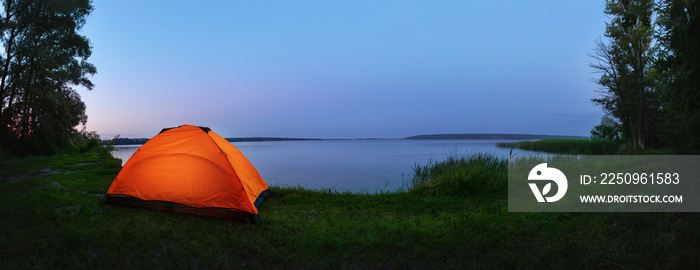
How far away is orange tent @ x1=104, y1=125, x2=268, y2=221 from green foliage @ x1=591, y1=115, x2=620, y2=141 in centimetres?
3917

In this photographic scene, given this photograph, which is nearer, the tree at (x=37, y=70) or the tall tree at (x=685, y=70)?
the tall tree at (x=685, y=70)

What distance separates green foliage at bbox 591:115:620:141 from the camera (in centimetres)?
3288

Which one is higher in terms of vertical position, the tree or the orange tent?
the tree

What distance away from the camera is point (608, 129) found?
34156 mm

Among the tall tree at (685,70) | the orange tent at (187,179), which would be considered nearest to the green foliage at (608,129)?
the tall tree at (685,70)

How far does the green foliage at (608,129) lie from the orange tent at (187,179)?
3917 centimetres

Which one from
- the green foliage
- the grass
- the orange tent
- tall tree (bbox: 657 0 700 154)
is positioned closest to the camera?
the grass

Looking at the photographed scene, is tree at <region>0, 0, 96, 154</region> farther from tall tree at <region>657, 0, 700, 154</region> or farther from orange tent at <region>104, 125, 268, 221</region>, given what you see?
tall tree at <region>657, 0, 700, 154</region>

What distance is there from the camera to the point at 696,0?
15.2 ft

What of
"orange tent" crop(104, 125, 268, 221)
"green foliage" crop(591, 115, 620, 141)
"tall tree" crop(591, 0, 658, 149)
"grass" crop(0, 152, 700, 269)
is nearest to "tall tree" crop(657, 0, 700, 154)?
"grass" crop(0, 152, 700, 269)

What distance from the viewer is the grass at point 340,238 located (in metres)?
3.77

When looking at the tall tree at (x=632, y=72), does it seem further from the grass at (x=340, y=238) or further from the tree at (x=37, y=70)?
the tree at (x=37, y=70)

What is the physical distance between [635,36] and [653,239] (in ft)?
95.0

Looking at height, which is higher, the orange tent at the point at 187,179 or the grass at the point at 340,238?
the orange tent at the point at 187,179
